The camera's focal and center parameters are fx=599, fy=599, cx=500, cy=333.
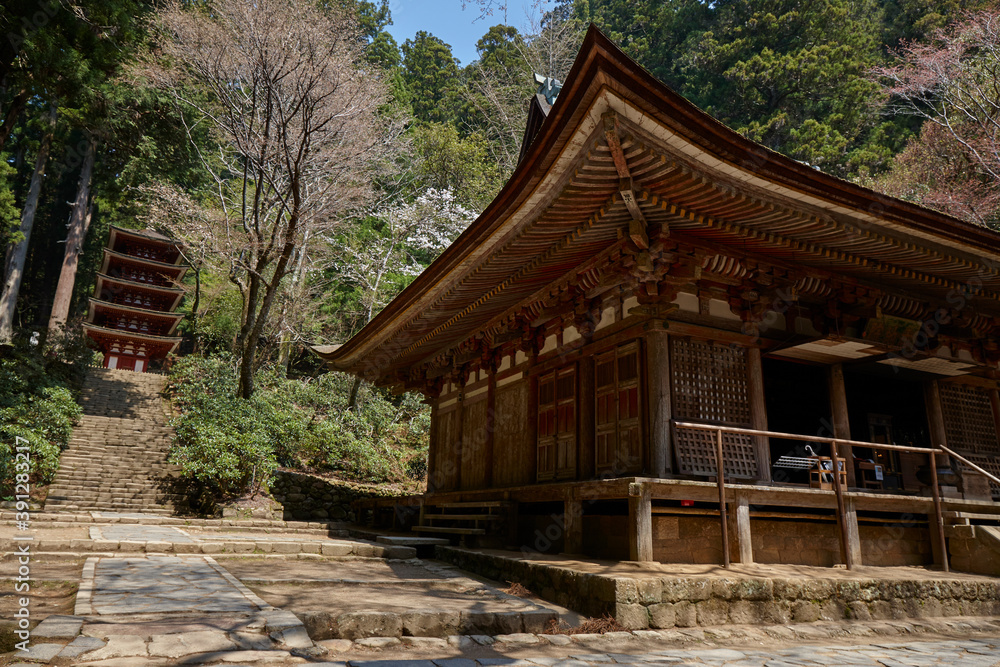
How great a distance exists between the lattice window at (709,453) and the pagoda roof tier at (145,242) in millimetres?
33808

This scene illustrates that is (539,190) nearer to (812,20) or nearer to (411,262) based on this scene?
(411,262)

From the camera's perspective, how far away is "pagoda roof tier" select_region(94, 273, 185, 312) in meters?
33.7

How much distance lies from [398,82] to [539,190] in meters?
35.2

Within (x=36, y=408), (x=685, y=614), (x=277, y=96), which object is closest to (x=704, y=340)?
(x=685, y=614)

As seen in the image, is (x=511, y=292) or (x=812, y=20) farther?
(x=812, y=20)

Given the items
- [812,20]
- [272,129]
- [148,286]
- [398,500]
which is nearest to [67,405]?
[272,129]

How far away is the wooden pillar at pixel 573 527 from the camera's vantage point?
7500 millimetres

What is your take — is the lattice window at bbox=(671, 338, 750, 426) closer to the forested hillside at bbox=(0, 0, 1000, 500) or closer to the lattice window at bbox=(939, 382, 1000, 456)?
the lattice window at bbox=(939, 382, 1000, 456)

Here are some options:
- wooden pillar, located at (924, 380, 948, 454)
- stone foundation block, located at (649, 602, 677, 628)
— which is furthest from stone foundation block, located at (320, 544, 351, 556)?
wooden pillar, located at (924, 380, 948, 454)

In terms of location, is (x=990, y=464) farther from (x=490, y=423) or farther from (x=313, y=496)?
(x=313, y=496)

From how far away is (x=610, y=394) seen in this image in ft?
27.7

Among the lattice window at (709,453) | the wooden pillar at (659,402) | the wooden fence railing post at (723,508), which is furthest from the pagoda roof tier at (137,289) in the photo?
the wooden fence railing post at (723,508)

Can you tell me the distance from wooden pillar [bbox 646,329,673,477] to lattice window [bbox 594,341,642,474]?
262mm

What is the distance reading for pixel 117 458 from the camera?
18328mm
